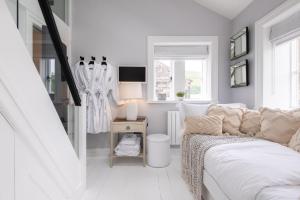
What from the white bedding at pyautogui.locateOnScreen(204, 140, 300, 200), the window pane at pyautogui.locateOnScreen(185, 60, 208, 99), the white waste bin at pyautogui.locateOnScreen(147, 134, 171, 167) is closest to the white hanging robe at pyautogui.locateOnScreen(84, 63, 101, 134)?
the white waste bin at pyautogui.locateOnScreen(147, 134, 171, 167)

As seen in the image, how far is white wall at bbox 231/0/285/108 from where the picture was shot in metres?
2.58

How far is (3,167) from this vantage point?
43.8 inches

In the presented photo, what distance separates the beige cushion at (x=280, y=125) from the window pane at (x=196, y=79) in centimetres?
164

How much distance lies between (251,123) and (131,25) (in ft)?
7.62

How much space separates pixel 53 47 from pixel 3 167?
1.13 meters

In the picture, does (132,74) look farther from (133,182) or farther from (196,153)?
(196,153)

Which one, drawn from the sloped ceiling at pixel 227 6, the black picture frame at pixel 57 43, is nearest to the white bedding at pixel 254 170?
the black picture frame at pixel 57 43

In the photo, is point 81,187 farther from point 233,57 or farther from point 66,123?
point 233,57

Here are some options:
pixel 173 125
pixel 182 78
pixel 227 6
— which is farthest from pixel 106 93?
pixel 227 6

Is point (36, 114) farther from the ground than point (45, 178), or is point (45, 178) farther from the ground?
point (36, 114)

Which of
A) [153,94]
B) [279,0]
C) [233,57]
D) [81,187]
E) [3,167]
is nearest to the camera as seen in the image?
[3,167]

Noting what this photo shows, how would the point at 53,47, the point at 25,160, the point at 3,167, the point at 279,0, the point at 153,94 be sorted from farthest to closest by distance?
the point at 153,94 < the point at 279,0 < the point at 53,47 < the point at 25,160 < the point at 3,167

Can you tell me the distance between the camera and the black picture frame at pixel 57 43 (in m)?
1.75

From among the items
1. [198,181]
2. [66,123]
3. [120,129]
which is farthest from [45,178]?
[120,129]
